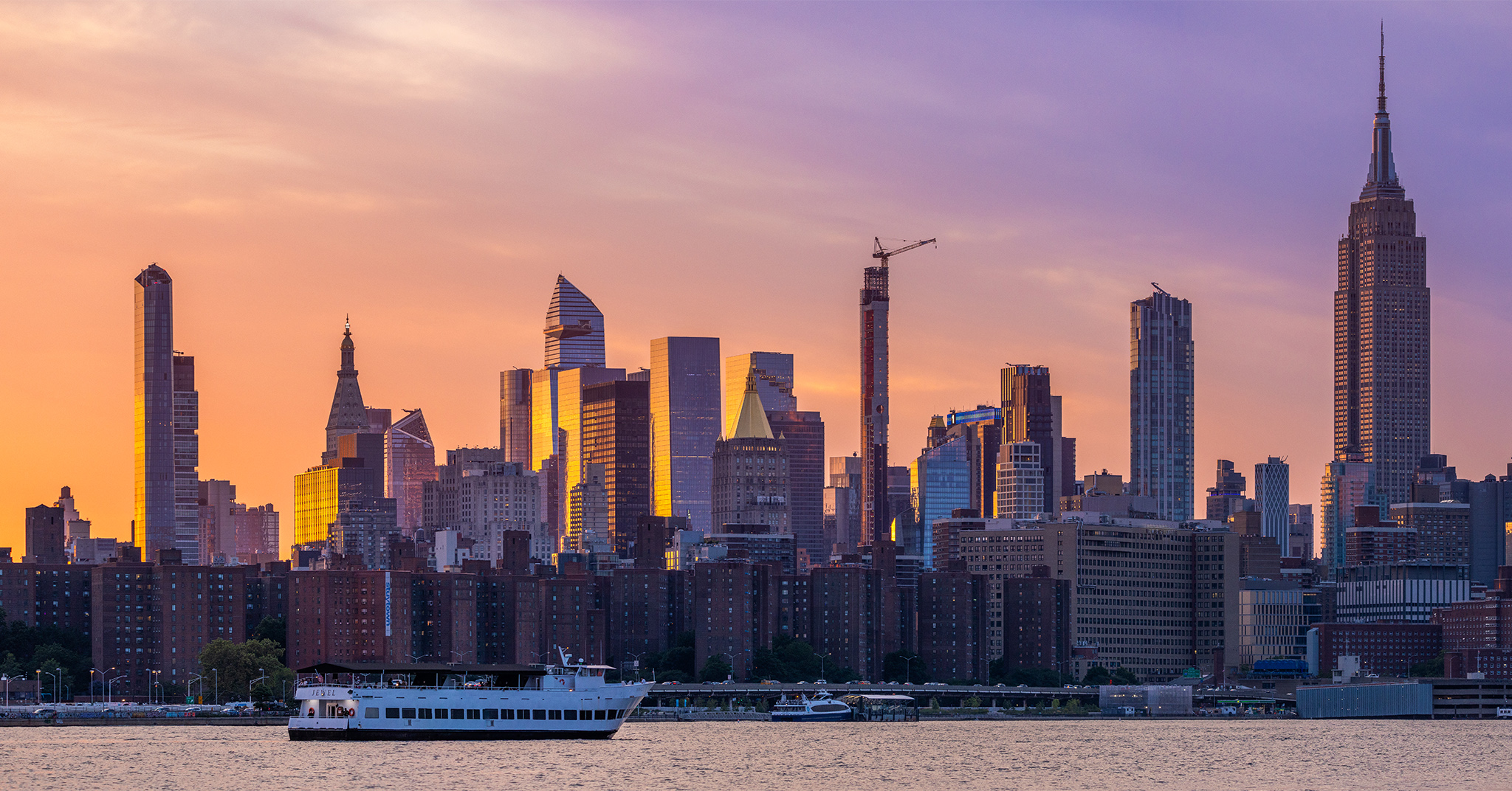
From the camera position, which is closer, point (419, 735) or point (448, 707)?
point (419, 735)

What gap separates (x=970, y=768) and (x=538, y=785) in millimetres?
39042

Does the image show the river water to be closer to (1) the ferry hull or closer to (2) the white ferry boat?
(1) the ferry hull

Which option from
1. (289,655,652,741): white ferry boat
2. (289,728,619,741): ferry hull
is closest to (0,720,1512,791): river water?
(289,728,619,741): ferry hull

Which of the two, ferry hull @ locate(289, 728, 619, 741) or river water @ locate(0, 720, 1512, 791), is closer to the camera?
river water @ locate(0, 720, 1512, 791)

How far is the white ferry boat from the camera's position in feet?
623

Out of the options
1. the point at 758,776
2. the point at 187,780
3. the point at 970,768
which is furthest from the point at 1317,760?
the point at 187,780

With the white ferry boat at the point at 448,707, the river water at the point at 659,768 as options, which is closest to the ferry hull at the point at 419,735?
the white ferry boat at the point at 448,707

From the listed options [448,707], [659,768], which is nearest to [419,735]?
Result: [448,707]

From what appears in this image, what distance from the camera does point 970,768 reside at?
17588 cm

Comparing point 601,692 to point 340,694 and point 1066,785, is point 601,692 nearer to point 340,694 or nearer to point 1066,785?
point 340,694

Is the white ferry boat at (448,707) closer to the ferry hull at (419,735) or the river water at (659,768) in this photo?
the ferry hull at (419,735)

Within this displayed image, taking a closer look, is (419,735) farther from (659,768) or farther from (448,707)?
(659,768)

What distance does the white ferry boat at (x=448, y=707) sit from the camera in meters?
190

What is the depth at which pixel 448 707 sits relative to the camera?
627 ft
